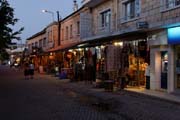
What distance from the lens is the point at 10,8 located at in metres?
26.6

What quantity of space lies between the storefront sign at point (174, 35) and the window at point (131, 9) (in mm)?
5176

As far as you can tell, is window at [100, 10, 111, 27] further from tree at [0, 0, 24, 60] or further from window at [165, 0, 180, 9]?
window at [165, 0, 180, 9]

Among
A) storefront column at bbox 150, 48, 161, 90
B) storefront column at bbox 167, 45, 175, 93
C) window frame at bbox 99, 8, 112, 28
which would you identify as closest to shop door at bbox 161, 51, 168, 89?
storefront column at bbox 150, 48, 161, 90

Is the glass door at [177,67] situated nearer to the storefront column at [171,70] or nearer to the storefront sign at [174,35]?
the storefront column at [171,70]

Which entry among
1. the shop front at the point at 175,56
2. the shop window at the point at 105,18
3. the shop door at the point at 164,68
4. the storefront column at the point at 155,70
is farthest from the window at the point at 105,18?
the shop front at the point at 175,56

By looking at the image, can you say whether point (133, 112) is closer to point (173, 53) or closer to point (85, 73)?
point (173, 53)

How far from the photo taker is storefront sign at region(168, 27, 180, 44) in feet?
62.5

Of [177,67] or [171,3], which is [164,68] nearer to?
[177,67]

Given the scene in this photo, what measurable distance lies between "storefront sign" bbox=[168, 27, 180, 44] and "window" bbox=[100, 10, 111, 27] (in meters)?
10.7

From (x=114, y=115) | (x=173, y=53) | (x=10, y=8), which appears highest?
(x=10, y=8)

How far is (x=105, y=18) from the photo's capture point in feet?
102

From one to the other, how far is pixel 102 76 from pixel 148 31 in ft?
16.0

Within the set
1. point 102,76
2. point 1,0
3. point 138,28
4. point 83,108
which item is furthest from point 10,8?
point 83,108

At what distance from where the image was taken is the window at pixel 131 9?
82.0ft
